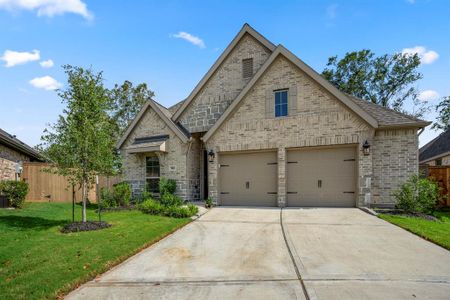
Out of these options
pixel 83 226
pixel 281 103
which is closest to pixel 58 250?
pixel 83 226

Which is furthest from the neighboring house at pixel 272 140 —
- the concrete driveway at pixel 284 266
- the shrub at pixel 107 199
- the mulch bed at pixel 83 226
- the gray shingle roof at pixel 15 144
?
the gray shingle roof at pixel 15 144

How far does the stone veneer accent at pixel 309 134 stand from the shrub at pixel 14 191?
867cm

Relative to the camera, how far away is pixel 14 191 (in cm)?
1219

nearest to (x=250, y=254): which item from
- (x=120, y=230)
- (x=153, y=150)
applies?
(x=120, y=230)

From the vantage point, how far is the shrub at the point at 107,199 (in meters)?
12.4

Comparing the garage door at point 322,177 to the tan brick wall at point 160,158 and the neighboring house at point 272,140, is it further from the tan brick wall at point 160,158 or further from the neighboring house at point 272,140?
the tan brick wall at point 160,158

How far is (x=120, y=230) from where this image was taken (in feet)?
25.2

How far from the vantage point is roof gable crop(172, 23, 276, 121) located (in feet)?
45.4

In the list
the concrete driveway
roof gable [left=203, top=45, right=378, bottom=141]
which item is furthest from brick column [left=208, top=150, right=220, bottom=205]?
the concrete driveway

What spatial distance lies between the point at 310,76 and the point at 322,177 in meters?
4.17

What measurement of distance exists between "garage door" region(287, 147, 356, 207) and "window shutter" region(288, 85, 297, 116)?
5.45 feet

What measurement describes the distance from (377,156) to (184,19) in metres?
9.19

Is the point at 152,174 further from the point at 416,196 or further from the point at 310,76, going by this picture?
the point at 416,196

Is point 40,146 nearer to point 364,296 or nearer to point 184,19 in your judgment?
point 184,19
